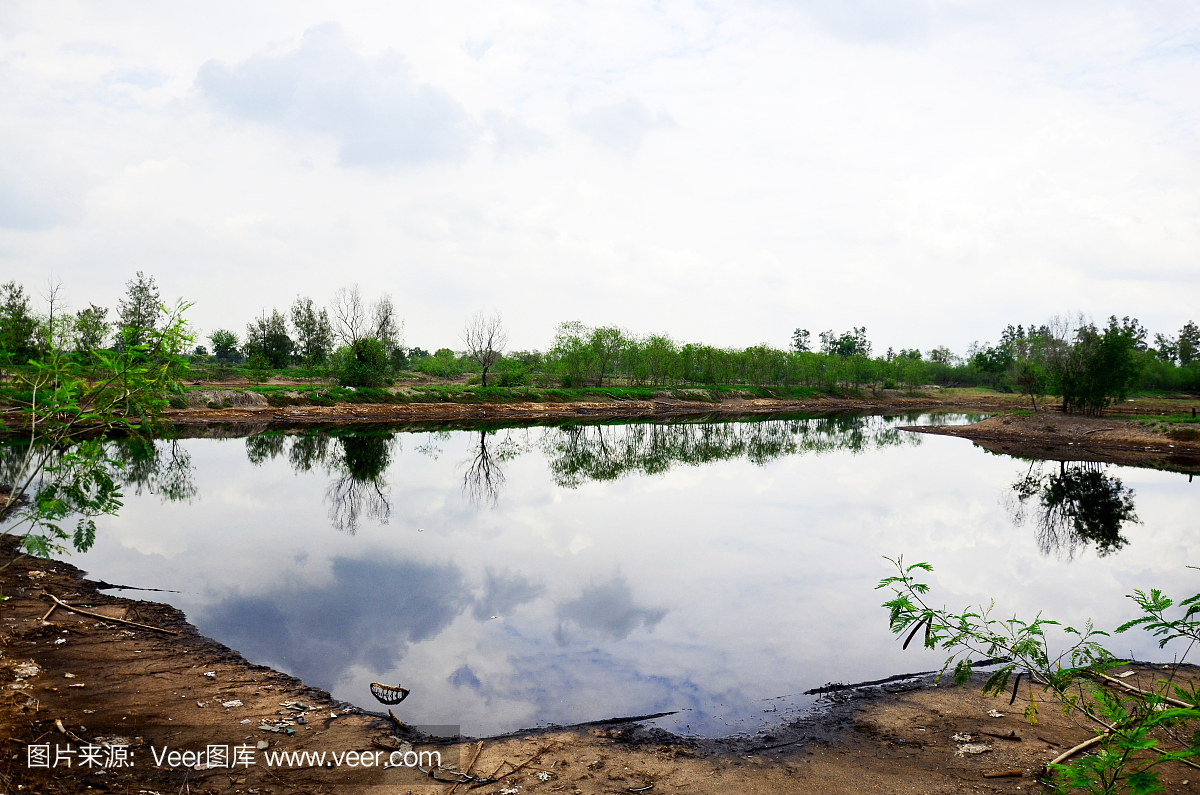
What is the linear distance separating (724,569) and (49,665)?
10.4 meters

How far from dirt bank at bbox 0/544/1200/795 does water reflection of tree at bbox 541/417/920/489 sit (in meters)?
14.7

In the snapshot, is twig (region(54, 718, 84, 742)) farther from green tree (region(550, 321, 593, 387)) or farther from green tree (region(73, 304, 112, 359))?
green tree (region(550, 321, 593, 387))

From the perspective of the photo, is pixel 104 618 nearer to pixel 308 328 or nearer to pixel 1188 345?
pixel 308 328

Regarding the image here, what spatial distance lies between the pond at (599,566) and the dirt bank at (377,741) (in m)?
0.51

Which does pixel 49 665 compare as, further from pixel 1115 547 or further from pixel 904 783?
pixel 1115 547

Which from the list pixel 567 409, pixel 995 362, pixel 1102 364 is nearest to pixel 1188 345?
pixel 995 362

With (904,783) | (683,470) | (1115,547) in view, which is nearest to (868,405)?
(683,470)

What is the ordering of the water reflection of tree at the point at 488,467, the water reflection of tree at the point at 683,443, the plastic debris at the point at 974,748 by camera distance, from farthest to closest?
the water reflection of tree at the point at 683,443, the water reflection of tree at the point at 488,467, the plastic debris at the point at 974,748

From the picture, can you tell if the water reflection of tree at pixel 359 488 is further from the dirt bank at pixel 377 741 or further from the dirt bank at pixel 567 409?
the dirt bank at pixel 567 409

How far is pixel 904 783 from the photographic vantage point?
5770 millimetres

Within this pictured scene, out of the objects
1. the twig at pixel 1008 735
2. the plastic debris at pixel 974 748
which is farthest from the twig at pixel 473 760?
the twig at pixel 1008 735

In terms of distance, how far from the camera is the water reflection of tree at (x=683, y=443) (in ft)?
87.6

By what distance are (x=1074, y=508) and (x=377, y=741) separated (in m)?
21.7

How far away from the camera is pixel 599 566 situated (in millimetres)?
12688
